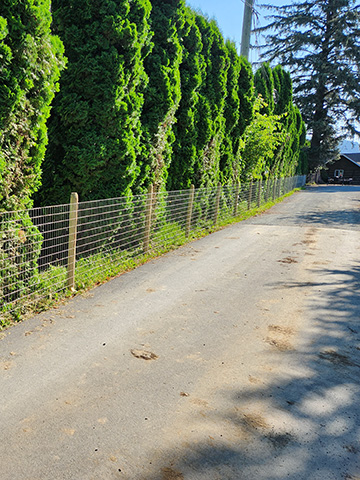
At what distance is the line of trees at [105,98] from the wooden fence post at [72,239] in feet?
1.66

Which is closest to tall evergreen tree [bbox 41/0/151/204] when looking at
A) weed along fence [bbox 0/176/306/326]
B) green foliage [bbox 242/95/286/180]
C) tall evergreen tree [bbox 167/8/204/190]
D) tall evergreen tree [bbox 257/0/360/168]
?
weed along fence [bbox 0/176/306/326]

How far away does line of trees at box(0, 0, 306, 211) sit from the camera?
15.8 feet

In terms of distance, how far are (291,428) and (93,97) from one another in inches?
235

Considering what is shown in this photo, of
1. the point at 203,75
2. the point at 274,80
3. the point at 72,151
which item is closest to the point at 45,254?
the point at 72,151

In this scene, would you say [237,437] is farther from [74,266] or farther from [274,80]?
[274,80]

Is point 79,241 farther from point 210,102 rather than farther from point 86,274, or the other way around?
point 210,102

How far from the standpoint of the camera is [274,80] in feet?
77.5

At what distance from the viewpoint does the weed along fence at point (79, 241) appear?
4.89m

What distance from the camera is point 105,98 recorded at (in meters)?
7.04

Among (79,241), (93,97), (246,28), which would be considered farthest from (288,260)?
(246,28)

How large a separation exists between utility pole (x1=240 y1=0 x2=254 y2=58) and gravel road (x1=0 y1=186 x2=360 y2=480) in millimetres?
12827

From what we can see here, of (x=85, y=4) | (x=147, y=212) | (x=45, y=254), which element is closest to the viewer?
(x=45, y=254)

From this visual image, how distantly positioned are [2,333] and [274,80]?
2279 cm

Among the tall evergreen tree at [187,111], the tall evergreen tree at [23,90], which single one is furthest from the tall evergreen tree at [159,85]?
the tall evergreen tree at [23,90]
